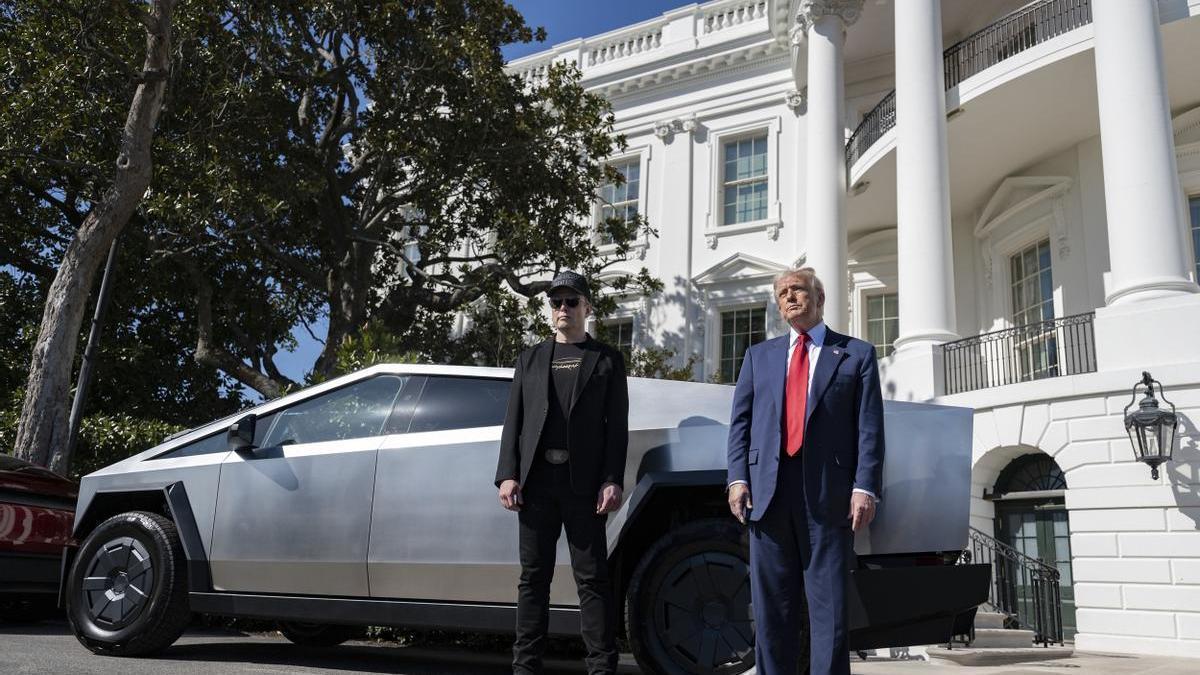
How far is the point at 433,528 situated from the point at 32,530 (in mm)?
3688

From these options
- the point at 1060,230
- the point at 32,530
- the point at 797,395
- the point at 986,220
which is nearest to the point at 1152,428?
the point at 1060,230

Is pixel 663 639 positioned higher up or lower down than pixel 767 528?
lower down

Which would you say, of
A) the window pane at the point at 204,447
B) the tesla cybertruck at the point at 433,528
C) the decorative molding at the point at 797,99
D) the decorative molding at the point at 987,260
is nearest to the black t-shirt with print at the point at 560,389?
the tesla cybertruck at the point at 433,528

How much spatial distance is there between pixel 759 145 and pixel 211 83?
11.3 meters

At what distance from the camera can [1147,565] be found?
10.0 meters

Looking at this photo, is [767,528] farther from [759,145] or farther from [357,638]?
[759,145]

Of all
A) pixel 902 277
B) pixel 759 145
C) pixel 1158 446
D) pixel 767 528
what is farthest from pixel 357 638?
pixel 759 145

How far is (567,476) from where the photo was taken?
3.69 m

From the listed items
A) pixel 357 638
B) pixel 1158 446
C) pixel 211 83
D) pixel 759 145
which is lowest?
pixel 357 638

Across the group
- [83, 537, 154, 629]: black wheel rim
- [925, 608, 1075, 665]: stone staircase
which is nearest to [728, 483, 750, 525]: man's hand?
[83, 537, 154, 629]: black wheel rim

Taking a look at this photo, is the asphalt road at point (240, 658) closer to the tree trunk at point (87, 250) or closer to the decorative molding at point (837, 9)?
the tree trunk at point (87, 250)

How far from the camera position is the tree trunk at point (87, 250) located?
34.2 feet

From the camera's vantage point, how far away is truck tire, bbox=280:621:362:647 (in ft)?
19.4

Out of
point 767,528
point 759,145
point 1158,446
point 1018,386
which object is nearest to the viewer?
point 767,528
